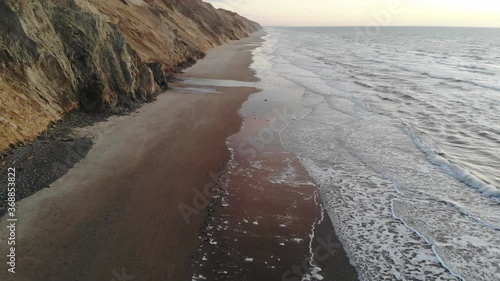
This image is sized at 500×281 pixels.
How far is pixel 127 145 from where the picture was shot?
31.8ft

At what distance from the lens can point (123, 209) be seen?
6652 millimetres

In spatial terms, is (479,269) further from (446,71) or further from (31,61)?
(446,71)

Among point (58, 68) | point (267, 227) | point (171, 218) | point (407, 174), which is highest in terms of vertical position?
point (58, 68)

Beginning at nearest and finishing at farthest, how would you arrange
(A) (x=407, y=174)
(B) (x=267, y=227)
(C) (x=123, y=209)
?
1. (B) (x=267, y=227)
2. (C) (x=123, y=209)
3. (A) (x=407, y=174)

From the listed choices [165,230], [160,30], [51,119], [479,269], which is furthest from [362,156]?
[160,30]

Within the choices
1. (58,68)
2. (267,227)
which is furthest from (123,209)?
(58,68)

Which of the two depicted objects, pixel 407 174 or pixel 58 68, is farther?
pixel 58 68

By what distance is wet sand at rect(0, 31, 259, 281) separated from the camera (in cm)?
518

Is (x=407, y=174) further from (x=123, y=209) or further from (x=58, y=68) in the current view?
(x=58, y=68)

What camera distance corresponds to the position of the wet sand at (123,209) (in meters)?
5.18

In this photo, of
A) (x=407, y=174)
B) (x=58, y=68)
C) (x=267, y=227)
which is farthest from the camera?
(x=58, y=68)

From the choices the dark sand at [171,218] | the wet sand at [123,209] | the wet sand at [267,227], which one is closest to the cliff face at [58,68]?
the wet sand at [123,209]

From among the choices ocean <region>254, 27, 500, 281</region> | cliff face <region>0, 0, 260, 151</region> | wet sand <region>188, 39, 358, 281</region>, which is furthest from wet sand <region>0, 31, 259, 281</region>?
ocean <region>254, 27, 500, 281</region>

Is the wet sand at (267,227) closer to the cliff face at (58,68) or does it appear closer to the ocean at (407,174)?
the ocean at (407,174)
